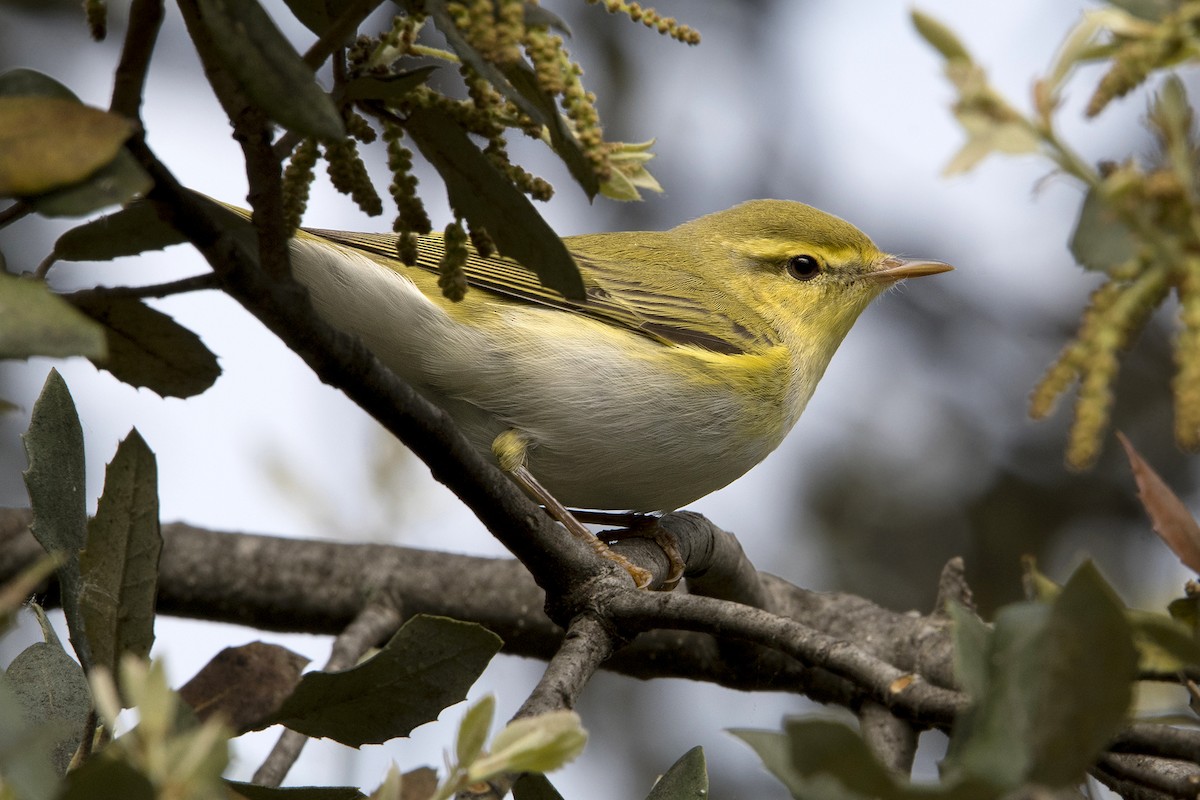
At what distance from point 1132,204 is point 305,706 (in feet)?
3.66

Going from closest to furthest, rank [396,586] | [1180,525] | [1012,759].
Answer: [1012,759]
[1180,525]
[396,586]

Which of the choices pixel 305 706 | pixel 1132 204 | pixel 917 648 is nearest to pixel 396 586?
pixel 917 648

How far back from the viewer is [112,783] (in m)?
0.91

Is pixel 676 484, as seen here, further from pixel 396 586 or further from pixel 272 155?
pixel 272 155

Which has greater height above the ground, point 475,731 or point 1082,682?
point 1082,682

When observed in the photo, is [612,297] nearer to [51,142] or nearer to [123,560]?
[123,560]

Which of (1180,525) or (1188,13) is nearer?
(1188,13)

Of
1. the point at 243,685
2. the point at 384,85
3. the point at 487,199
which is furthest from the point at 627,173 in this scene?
the point at 243,685

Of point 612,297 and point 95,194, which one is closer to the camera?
point 95,194

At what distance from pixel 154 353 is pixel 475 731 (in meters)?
1.03

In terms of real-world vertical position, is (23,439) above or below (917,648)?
below

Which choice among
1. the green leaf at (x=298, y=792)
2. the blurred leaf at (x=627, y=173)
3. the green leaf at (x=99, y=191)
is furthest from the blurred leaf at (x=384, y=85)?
the green leaf at (x=298, y=792)

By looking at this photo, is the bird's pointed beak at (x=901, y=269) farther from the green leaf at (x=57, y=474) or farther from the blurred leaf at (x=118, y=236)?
the green leaf at (x=57, y=474)

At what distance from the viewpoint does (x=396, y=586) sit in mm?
3869
